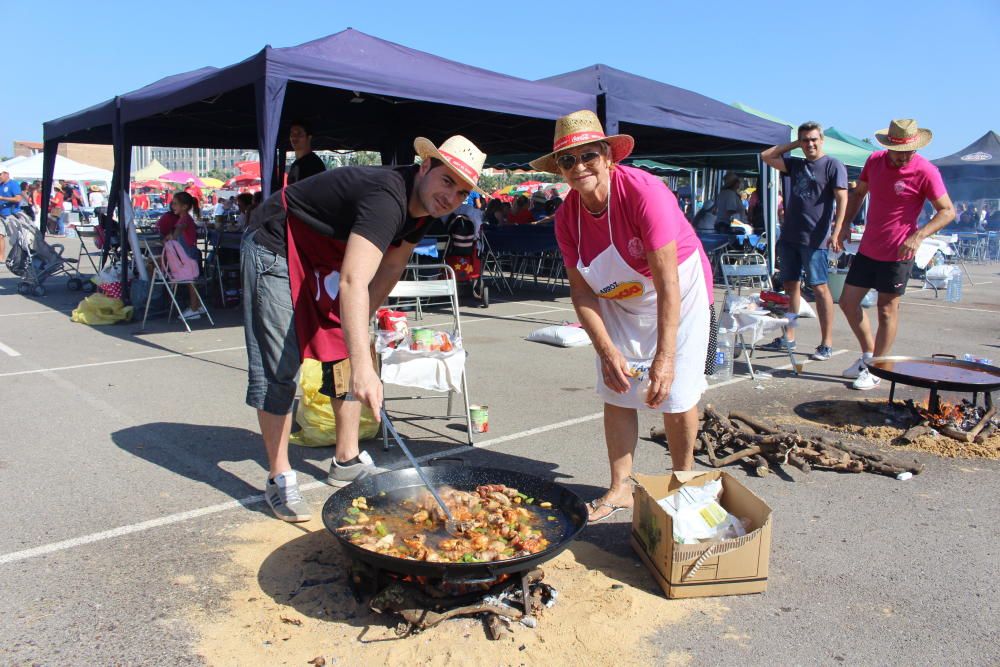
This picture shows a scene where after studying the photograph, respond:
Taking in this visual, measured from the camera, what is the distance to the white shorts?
3395mm

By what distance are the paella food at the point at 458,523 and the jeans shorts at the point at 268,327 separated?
74 centimetres

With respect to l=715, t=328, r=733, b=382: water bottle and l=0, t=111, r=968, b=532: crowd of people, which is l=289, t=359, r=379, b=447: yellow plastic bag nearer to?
l=0, t=111, r=968, b=532: crowd of people

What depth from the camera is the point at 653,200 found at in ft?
10.5

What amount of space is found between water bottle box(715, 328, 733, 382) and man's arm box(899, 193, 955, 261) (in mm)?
1495

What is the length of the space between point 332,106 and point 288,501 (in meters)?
9.01

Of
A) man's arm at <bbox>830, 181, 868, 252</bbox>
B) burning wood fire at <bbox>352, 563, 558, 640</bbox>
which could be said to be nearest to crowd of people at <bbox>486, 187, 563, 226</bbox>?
man's arm at <bbox>830, 181, 868, 252</bbox>

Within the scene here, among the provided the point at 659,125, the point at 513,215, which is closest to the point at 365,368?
the point at 659,125

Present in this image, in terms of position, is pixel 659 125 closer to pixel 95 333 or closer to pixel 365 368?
pixel 95 333

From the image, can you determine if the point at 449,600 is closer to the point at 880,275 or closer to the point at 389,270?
the point at 389,270

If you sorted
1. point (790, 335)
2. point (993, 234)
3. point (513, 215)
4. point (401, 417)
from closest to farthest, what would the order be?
point (401, 417) → point (790, 335) → point (513, 215) → point (993, 234)

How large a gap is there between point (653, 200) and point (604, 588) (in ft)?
5.32

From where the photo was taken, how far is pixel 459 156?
3018 mm

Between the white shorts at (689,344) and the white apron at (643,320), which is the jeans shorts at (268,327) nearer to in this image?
the white apron at (643,320)

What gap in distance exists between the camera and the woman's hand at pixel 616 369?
342 cm
